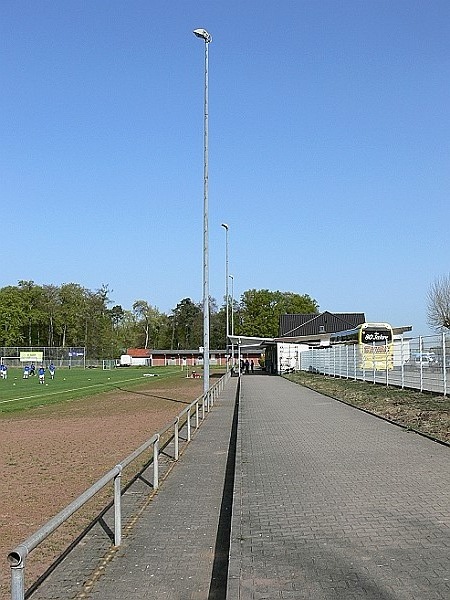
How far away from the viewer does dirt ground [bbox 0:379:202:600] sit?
8.95 metres

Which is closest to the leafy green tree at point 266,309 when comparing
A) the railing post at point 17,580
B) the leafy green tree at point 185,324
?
the leafy green tree at point 185,324

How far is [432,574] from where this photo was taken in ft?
18.5

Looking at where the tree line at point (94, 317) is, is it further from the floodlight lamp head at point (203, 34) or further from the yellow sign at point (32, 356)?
the floodlight lamp head at point (203, 34)

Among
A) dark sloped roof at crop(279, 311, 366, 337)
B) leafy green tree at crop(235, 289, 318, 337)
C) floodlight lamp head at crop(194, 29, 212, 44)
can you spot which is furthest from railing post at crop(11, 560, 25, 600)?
leafy green tree at crop(235, 289, 318, 337)

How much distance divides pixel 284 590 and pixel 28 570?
8.09 feet

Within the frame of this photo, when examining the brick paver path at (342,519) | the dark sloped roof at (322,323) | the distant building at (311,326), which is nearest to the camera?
the brick paver path at (342,519)

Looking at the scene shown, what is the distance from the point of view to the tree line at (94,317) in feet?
391

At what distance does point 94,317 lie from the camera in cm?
12588

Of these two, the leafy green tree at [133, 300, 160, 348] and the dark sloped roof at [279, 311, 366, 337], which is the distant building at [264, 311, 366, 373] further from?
the leafy green tree at [133, 300, 160, 348]

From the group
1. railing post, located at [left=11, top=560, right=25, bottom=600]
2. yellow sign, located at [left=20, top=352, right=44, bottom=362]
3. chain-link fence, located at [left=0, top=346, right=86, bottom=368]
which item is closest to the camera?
railing post, located at [left=11, top=560, right=25, bottom=600]

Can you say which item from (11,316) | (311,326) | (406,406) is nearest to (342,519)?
(406,406)

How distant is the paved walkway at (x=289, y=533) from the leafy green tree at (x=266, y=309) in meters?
114

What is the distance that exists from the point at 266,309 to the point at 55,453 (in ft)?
379

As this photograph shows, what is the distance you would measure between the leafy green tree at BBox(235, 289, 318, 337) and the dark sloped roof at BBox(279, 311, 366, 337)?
26.2 metres
